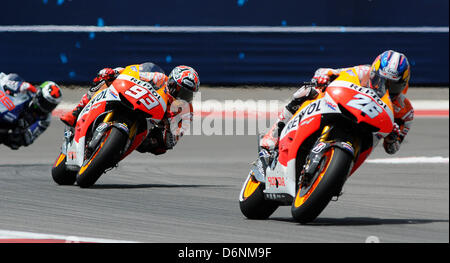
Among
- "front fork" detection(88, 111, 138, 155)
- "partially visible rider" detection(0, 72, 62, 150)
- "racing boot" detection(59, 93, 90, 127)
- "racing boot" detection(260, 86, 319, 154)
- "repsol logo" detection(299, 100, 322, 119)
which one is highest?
"repsol logo" detection(299, 100, 322, 119)

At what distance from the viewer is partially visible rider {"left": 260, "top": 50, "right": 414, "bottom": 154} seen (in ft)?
25.8

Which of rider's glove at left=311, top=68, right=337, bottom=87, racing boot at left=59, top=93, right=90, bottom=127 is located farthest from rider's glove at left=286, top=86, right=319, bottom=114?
racing boot at left=59, top=93, right=90, bottom=127

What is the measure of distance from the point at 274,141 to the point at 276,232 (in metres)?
0.97

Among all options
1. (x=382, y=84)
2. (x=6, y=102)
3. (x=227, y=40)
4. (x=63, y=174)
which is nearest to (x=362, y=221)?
(x=382, y=84)

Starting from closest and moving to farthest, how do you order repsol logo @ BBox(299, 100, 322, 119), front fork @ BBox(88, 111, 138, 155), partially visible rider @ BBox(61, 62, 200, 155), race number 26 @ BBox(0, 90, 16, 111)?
repsol logo @ BBox(299, 100, 322, 119)
front fork @ BBox(88, 111, 138, 155)
partially visible rider @ BBox(61, 62, 200, 155)
race number 26 @ BBox(0, 90, 16, 111)

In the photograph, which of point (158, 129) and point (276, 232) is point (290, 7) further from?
point (276, 232)

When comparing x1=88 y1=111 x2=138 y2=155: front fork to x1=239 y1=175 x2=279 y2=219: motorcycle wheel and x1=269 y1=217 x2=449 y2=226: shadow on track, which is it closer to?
x1=239 y1=175 x2=279 y2=219: motorcycle wheel

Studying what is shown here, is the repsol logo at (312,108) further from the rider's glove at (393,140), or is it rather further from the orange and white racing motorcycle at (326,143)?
the rider's glove at (393,140)

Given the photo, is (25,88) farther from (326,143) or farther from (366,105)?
(366,105)

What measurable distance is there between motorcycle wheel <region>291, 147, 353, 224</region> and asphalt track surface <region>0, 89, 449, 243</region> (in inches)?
8.5

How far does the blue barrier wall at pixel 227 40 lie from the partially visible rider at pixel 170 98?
417 inches

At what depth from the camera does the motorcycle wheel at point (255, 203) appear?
8609 millimetres

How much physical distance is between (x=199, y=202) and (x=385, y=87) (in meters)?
2.78

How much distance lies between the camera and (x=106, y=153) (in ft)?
33.4
